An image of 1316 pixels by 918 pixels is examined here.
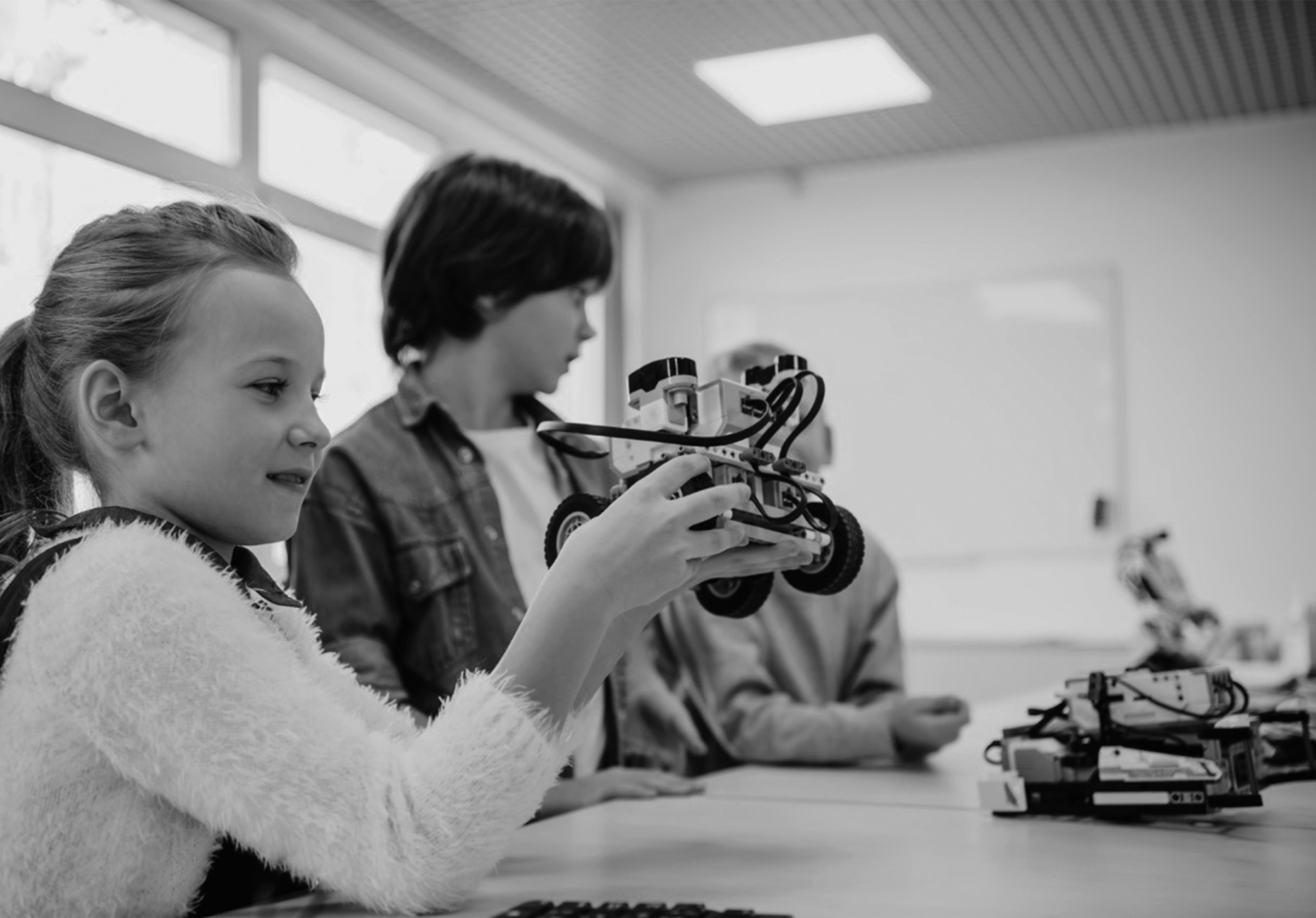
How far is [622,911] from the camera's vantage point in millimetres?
882

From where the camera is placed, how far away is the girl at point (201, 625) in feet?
2.84

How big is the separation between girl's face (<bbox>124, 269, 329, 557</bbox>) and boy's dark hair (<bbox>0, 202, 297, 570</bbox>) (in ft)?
0.08

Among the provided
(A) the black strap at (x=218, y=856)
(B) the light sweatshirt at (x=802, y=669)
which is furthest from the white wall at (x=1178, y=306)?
(A) the black strap at (x=218, y=856)

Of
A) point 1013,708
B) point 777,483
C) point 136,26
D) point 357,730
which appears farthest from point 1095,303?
point 357,730

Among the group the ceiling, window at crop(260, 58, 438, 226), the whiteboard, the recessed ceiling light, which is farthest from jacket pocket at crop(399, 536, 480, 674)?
the whiteboard

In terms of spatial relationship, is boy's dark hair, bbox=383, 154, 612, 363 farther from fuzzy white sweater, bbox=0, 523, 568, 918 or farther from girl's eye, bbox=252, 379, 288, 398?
fuzzy white sweater, bbox=0, 523, 568, 918

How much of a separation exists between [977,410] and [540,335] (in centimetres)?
392

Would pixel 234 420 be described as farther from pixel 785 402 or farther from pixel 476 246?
pixel 476 246

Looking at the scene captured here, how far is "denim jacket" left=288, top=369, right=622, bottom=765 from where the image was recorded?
5.25 ft

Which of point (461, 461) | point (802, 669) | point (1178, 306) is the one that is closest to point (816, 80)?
point (1178, 306)

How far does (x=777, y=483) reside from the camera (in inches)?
47.1

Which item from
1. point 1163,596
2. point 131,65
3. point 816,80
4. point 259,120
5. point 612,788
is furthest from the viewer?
point 816,80

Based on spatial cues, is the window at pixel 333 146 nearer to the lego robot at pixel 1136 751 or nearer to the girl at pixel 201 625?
the girl at pixel 201 625

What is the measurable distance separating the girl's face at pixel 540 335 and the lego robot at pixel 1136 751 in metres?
0.82
